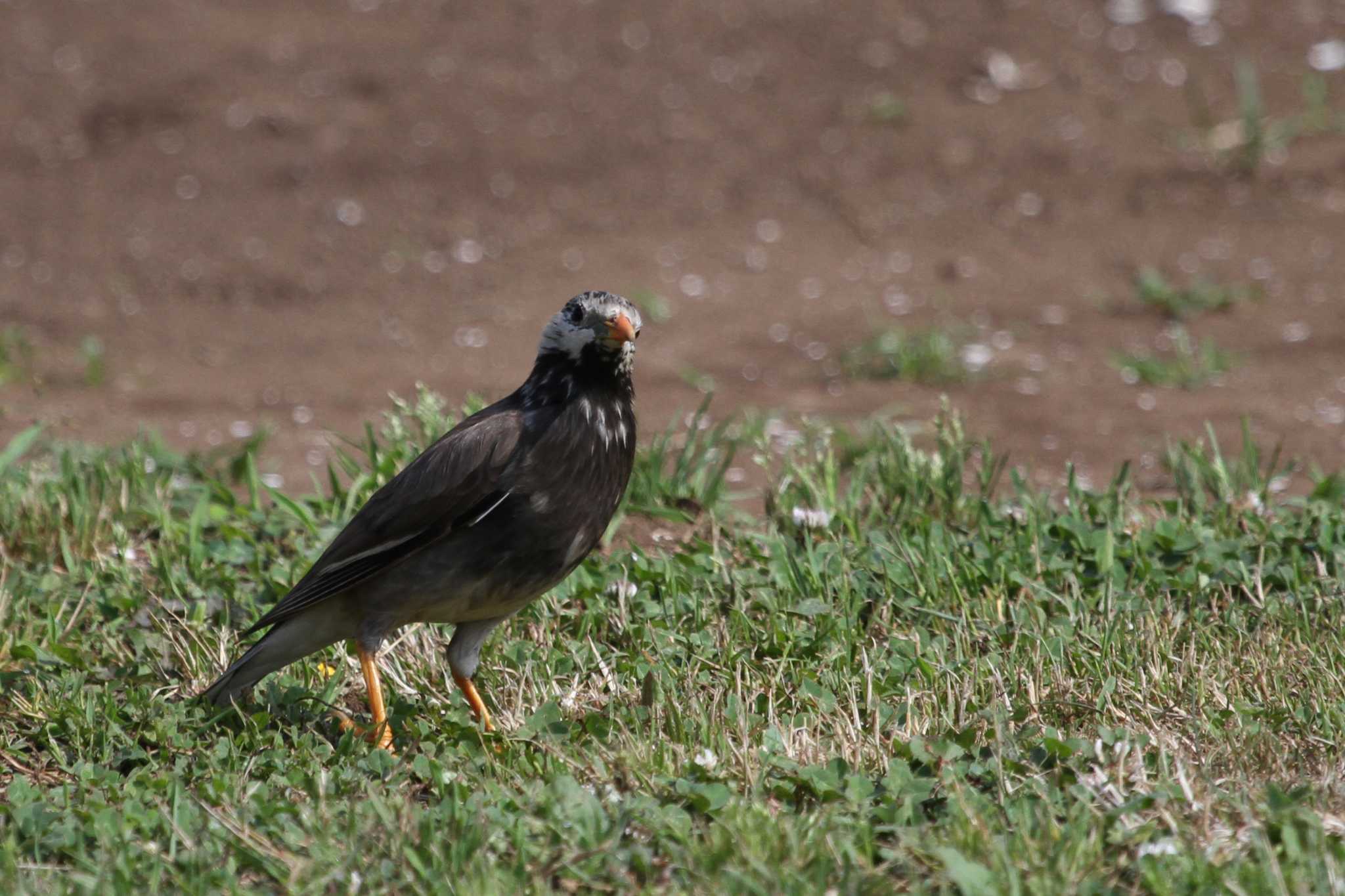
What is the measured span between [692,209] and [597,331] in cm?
591

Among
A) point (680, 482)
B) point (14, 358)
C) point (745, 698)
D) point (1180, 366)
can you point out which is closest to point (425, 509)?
point (745, 698)

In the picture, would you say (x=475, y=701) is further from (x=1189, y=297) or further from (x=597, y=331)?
(x=1189, y=297)

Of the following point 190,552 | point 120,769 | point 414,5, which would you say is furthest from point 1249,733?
point 414,5

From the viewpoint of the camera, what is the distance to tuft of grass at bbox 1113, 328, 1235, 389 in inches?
322

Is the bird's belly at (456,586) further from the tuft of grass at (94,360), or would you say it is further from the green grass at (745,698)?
the tuft of grass at (94,360)

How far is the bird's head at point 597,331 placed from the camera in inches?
191

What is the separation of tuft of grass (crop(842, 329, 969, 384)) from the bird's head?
367cm

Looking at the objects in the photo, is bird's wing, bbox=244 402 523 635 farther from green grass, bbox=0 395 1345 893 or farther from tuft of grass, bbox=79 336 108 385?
tuft of grass, bbox=79 336 108 385

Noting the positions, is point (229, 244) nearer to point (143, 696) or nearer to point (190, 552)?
point (190, 552)

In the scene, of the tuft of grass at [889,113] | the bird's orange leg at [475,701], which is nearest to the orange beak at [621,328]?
the bird's orange leg at [475,701]

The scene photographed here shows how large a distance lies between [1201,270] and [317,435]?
17.6ft

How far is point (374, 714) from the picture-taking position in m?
4.89

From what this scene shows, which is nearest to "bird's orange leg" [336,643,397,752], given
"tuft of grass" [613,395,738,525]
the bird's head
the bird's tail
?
the bird's tail

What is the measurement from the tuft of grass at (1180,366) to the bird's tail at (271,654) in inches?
191
